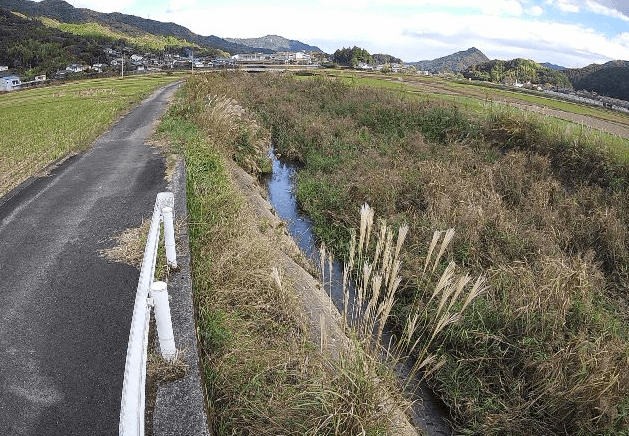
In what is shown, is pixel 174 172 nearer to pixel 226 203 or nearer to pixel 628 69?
pixel 226 203

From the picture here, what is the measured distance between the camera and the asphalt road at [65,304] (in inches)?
124

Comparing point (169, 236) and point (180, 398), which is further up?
point (169, 236)

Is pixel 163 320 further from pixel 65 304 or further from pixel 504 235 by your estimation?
pixel 504 235

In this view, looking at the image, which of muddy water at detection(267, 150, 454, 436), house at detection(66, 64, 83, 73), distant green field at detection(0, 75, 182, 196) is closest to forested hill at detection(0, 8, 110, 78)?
house at detection(66, 64, 83, 73)

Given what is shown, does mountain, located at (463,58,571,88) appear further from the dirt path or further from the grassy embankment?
the grassy embankment

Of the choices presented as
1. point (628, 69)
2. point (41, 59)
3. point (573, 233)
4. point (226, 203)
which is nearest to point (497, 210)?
point (573, 233)

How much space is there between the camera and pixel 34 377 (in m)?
3.41

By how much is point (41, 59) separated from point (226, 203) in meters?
85.9

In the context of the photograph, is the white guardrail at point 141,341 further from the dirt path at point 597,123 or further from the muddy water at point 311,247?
the dirt path at point 597,123

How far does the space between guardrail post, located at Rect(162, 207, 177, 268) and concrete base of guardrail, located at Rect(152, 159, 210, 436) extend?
204 millimetres

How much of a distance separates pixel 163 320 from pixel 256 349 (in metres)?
1.44

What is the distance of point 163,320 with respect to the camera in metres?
2.99

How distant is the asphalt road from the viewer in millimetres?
3145

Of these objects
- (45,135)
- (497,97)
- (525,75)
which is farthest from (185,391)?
(525,75)
